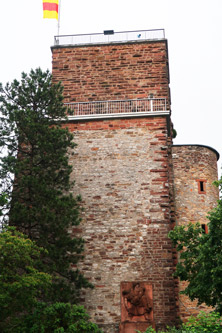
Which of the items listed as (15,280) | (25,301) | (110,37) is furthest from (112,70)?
Answer: (25,301)

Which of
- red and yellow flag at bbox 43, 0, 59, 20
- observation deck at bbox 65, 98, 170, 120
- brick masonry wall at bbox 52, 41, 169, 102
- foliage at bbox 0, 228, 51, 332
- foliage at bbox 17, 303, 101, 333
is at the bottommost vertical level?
foliage at bbox 17, 303, 101, 333

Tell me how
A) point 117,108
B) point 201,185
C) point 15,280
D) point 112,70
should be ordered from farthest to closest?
1. point 112,70
2. point 201,185
3. point 117,108
4. point 15,280

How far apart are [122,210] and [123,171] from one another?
5.17ft

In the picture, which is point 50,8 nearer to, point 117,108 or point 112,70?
point 112,70

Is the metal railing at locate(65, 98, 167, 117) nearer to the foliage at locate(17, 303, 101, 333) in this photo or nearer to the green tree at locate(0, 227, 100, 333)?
the green tree at locate(0, 227, 100, 333)

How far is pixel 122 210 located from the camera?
61.3 ft

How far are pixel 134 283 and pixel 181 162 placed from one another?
256 inches

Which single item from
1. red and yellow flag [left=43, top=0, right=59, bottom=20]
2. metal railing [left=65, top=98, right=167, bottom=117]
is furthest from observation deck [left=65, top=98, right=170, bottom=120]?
red and yellow flag [left=43, top=0, right=59, bottom=20]

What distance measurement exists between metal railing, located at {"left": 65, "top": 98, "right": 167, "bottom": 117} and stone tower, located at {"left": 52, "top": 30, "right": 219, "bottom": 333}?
4 cm

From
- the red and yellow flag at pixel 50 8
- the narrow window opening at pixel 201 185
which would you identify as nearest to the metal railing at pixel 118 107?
the narrow window opening at pixel 201 185

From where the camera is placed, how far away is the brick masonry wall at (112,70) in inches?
842

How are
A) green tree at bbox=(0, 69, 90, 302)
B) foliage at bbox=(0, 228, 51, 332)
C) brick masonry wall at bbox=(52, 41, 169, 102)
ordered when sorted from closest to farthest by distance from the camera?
foliage at bbox=(0, 228, 51, 332) < green tree at bbox=(0, 69, 90, 302) < brick masonry wall at bbox=(52, 41, 169, 102)

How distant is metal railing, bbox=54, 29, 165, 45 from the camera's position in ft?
73.0

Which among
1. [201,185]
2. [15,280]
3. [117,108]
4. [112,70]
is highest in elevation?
[112,70]
